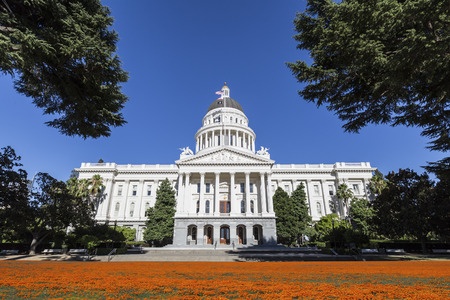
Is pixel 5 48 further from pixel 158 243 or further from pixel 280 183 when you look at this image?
pixel 280 183

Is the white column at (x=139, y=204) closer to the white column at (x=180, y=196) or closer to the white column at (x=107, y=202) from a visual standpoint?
the white column at (x=107, y=202)

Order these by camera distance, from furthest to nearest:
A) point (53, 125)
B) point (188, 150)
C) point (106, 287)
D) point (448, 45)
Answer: point (188, 150) → point (53, 125) → point (448, 45) → point (106, 287)

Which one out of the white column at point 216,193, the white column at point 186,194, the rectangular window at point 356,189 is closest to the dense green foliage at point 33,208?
the white column at point 186,194

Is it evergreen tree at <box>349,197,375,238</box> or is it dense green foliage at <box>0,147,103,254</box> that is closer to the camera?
dense green foliage at <box>0,147,103,254</box>

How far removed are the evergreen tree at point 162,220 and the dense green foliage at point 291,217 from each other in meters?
17.9

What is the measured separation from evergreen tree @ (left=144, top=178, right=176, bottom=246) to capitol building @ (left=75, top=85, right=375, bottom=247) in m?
1.64

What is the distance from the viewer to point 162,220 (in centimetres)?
4141

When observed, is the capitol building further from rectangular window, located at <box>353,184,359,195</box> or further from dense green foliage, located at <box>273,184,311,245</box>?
dense green foliage, located at <box>273,184,311,245</box>

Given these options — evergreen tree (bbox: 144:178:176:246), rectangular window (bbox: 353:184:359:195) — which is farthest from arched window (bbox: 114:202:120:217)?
rectangular window (bbox: 353:184:359:195)

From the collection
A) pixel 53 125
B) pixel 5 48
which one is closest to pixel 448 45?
pixel 5 48

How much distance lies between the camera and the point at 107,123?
12.7 m

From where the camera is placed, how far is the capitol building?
135 feet

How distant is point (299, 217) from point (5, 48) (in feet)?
138

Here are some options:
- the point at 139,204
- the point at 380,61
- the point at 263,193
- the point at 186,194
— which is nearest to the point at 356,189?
the point at 263,193
